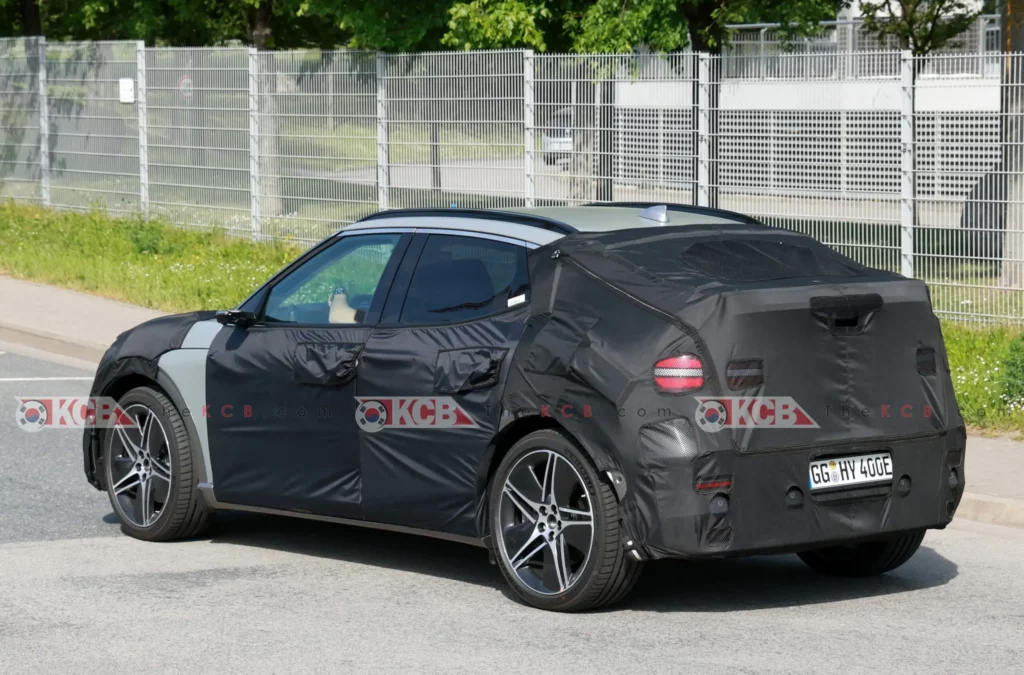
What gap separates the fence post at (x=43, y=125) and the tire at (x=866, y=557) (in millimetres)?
20053

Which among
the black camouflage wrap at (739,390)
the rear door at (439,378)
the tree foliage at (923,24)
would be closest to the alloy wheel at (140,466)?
the rear door at (439,378)

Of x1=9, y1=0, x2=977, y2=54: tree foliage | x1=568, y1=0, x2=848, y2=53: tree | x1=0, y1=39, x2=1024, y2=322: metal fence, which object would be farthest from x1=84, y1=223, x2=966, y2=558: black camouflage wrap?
x1=9, y1=0, x2=977, y2=54: tree foliage

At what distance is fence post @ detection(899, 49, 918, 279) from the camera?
46.4ft

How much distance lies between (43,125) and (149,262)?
20.2ft

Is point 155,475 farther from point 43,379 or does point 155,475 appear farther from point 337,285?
point 43,379

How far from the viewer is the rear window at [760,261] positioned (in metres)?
6.79

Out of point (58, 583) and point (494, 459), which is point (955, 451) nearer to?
point (494, 459)

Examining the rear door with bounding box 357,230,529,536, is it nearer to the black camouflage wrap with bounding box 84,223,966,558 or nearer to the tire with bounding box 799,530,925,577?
the black camouflage wrap with bounding box 84,223,966,558

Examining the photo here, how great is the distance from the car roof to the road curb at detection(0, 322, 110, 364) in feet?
26.8

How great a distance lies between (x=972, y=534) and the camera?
8648mm

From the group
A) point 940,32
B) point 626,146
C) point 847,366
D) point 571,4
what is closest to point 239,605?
point 847,366

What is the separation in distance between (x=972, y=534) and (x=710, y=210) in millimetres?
2234

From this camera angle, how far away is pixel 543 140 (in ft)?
57.8

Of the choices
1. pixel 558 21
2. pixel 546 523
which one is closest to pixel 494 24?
pixel 558 21
